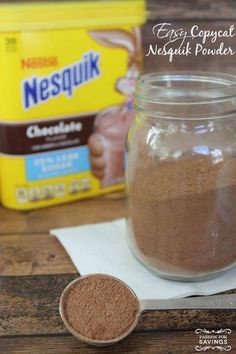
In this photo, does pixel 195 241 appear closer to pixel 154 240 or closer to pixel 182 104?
pixel 154 240

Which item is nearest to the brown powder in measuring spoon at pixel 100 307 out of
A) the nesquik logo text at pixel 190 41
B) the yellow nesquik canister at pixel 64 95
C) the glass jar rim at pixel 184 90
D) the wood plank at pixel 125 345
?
the wood plank at pixel 125 345

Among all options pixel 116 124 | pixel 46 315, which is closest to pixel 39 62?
pixel 116 124

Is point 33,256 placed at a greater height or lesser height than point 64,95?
lesser

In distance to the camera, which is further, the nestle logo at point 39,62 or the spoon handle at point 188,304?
the nestle logo at point 39,62

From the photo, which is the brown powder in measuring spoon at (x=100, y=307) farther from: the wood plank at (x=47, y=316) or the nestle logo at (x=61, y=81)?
the nestle logo at (x=61, y=81)

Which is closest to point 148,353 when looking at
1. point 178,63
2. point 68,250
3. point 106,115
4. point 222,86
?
point 68,250

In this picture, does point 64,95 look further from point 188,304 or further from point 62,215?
point 188,304
